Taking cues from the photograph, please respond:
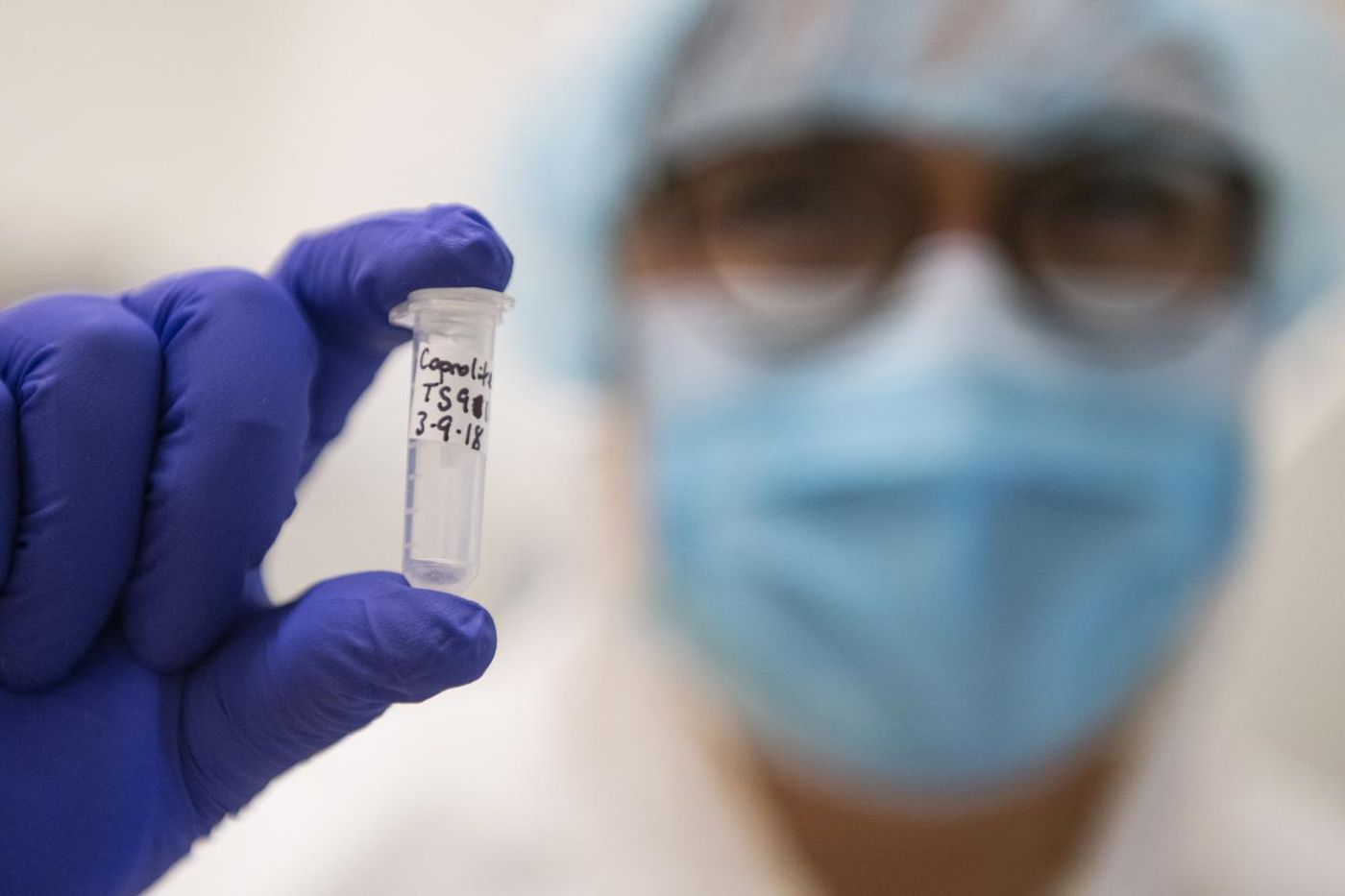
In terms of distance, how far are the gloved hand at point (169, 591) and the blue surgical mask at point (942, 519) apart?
442 millimetres

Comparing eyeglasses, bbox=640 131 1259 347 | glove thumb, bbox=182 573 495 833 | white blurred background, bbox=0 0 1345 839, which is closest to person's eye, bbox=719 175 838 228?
eyeglasses, bbox=640 131 1259 347

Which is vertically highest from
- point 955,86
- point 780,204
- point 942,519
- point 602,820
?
point 955,86

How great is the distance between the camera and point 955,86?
850 mm

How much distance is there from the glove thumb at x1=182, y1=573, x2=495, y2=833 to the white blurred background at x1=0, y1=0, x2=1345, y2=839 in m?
0.74

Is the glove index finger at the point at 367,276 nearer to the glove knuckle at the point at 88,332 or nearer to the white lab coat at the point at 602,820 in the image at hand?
the glove knuckle at the point at 88,332

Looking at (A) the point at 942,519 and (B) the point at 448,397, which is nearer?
(B) the point at 448,397

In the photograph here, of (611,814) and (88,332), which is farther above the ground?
(88,332)

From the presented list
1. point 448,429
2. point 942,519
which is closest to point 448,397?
point 448,429

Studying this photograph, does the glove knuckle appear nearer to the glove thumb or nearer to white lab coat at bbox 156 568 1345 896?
the glove thumb

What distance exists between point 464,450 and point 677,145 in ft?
1.82

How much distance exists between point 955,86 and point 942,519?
38 cm

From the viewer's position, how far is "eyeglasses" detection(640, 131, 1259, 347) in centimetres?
88

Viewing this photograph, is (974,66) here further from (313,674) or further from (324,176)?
(324,176)

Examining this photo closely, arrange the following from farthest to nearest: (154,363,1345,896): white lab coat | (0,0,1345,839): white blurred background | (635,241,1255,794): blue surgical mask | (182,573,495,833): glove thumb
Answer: (0,0,1345,839): white blurred background < (154,363,1345,896): white lab coat < (635,241,1255,794): blue surgical mask < (182,573,495,833): glove thumb
